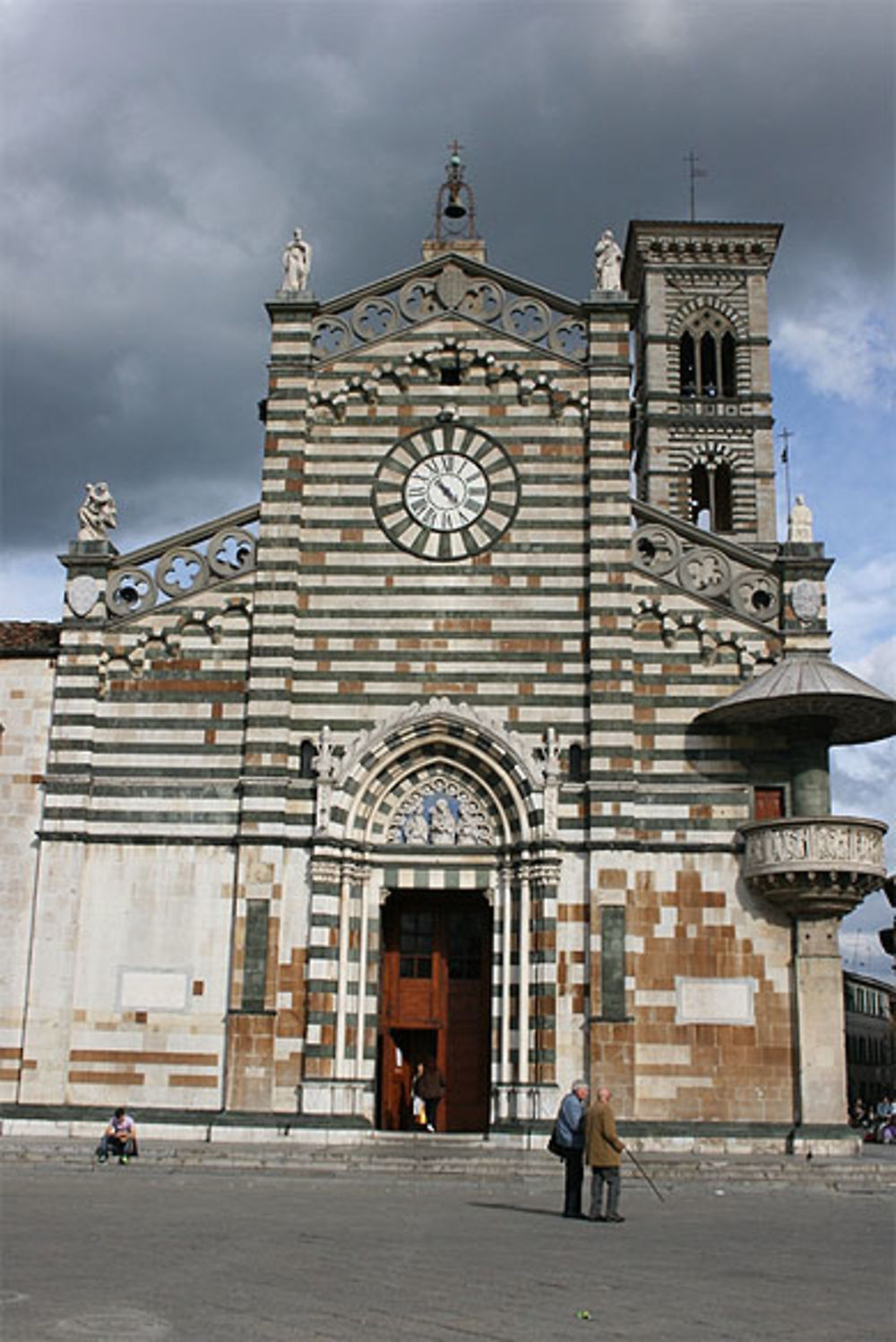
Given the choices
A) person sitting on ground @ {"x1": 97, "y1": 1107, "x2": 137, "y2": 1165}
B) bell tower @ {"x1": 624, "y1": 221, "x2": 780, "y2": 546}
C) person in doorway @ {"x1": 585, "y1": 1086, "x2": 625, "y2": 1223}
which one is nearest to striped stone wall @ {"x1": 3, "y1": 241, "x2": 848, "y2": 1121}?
person sitting on ground @ {"x1": 97, "y1": 1107, "x2": 137, "y2": 1165}

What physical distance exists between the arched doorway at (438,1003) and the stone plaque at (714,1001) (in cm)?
330

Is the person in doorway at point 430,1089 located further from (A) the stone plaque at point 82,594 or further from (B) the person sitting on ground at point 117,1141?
(A) the stone plaque at point 82,594

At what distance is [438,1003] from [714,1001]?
15.4ft

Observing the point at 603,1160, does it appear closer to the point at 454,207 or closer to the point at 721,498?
the point at 454,207

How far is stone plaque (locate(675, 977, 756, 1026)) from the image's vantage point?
2306 cm

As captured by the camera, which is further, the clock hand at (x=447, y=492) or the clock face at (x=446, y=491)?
the clock hand at (x=447, y=492)

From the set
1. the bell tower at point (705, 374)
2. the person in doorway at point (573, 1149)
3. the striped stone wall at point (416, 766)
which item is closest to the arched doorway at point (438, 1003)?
the striped stone wall at point (416, 766)

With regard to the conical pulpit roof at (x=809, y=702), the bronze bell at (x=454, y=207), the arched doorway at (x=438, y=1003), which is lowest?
the arched doorway at (x=438, y=1003)

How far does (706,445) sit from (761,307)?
546cm

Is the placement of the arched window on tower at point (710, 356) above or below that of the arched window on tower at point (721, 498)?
above

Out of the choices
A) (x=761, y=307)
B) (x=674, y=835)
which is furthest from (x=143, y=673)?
(x=761, y=307)

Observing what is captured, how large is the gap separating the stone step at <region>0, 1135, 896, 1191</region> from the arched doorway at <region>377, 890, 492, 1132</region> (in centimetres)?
247

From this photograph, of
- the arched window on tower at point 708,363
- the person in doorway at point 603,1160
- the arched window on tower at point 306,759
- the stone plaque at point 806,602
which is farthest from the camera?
the arched window on tower at point 708,363

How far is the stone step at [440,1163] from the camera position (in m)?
19.8
